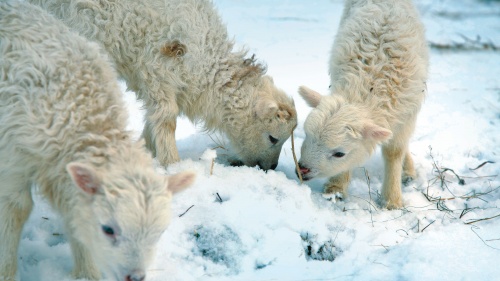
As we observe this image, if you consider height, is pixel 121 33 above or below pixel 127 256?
above

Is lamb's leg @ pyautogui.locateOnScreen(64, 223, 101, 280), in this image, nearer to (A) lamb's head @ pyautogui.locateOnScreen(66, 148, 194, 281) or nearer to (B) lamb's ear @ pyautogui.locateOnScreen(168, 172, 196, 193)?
(A) lamb's head @ pyautogui.locateOnScreen(66, 148, 194, 281)

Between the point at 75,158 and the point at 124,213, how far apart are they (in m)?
0.66

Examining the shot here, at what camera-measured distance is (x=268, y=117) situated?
19.3 feet

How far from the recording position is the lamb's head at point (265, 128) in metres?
5.88

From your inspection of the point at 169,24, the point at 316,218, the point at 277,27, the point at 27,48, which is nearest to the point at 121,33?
the point at 169,24

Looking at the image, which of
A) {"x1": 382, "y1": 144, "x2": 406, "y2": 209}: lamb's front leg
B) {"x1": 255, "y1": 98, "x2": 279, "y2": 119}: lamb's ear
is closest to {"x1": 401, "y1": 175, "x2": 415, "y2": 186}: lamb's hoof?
{"x1": 382, "y1": 144, "x2": 406, "y2": 209}: lamb's front leg

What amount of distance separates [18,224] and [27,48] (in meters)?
1.24

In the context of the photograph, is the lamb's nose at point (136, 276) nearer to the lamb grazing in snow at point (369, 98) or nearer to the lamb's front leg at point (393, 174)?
the lamb grazing in snow at point (369, 98)

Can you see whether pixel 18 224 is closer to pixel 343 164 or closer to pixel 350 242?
→ pixel 350 242

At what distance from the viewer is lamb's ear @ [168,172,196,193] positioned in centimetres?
372

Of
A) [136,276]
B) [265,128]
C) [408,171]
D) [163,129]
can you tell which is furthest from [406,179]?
[136,276]

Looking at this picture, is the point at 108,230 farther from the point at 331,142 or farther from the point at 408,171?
the point at 408,171

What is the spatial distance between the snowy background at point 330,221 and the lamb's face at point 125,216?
2.10 ft

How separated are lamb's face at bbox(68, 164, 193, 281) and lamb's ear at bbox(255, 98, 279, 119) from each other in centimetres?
241
